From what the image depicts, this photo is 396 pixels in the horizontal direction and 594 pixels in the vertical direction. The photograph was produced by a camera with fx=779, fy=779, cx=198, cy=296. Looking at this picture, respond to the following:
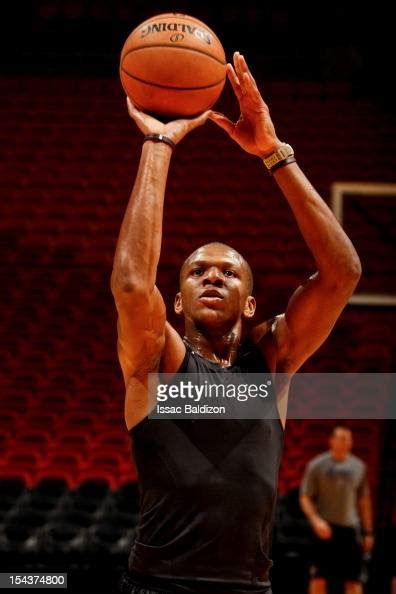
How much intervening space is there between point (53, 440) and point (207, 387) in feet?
17.0

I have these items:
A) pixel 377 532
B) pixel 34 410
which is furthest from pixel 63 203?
pixel 377 532

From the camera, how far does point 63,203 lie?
9.79m

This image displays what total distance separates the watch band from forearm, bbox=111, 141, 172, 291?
388 millimetres

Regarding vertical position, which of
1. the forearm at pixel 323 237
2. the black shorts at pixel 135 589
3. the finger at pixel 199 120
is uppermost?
the finger at pixel 199 120

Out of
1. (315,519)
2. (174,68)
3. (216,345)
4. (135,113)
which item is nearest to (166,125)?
(135,113)

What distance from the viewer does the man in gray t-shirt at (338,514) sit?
530cm

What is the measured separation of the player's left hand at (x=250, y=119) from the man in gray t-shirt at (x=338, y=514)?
3606mm

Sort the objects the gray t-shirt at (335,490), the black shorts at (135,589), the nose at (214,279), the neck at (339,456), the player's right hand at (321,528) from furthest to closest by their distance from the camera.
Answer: the neck at (339,456) < the gray t-shirt at (335,490) < the player's right hand at (321,528) < the nose at (214,279) < the black shorts at (135,589)

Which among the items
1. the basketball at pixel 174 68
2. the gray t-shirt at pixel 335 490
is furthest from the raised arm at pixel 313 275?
the gray t-shirt at pixel 335 490

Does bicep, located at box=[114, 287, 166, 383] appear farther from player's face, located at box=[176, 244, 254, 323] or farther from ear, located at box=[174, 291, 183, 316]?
ear, located at box=[174, 291, 183, 316]

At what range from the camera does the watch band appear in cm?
223

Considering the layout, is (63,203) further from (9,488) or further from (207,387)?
(207,387)

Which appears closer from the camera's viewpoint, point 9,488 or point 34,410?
point 9,488

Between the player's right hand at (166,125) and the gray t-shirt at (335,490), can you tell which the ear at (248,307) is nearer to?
the player's right hand at (166,125)
